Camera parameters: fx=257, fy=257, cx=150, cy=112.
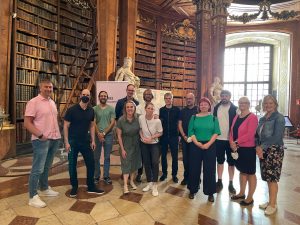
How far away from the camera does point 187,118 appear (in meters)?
3.41

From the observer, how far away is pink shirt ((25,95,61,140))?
2.58m

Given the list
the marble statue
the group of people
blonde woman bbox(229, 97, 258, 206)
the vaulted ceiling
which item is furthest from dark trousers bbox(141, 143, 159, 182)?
the vaulted ceiling

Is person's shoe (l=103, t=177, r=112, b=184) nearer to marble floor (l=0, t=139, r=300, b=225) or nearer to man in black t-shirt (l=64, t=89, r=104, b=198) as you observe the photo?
marble floor (l=0, t=139, r=300, b=225)

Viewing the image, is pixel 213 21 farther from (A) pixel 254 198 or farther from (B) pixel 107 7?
(A) pixel 254 198

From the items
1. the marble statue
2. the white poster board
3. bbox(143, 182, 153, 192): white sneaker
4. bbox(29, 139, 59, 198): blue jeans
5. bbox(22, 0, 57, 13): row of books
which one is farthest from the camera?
the marble statue

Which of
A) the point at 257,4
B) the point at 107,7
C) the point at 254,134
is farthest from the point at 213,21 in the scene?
the point at 254,134

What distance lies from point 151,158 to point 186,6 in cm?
800

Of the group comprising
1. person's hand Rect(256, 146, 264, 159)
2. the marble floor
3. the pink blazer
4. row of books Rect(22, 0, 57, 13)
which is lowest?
the marble floor

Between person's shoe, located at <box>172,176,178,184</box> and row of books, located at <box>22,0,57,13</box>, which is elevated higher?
row of books, located at <box>22,0,57,13</box>

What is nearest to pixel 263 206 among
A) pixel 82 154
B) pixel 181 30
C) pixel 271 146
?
pixel 271 146

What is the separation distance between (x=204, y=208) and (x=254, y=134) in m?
0.94

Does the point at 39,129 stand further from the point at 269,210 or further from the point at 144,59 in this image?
the point at 144,59

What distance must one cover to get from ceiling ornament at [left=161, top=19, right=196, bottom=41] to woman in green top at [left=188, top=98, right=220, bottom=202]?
7.59 metres

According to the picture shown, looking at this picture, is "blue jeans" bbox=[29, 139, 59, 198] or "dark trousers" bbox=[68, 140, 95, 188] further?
"dark trousers" bbox=[68, 140, 95, 188]
